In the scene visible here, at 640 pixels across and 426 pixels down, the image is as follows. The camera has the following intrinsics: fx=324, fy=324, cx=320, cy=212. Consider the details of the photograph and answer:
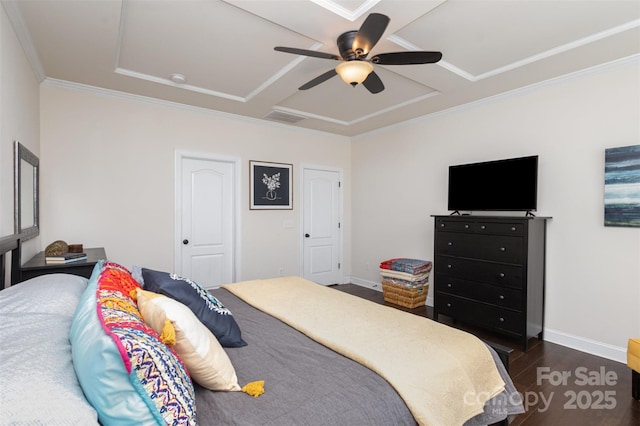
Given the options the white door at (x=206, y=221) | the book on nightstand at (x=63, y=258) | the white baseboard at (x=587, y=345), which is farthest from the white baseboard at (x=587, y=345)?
the book on nightstand at (x=63, y=258)

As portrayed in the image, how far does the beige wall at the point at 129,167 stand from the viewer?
347cm

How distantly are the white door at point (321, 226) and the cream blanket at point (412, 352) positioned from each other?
309 cm

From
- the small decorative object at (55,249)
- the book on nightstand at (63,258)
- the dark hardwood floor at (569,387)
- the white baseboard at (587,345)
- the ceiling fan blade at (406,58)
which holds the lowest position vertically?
the dark hardwood floor at (569,387)

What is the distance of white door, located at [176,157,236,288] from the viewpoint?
4.25 metres

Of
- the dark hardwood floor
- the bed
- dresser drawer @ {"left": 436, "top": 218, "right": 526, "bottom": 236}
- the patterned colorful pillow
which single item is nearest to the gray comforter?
the bed

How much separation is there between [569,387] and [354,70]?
289 cm

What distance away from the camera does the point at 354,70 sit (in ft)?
7.72

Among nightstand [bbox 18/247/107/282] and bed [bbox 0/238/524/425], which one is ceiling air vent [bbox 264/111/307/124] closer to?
nightstand [bbox 18/247/107/282]

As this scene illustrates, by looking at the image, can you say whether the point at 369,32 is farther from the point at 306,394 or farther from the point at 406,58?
the point at 306,394

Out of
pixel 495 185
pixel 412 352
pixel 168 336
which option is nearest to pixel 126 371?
pixel 168 336

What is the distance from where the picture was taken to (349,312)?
214 cm

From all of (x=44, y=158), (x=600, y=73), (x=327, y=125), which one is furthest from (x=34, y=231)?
(x=600, y=73)

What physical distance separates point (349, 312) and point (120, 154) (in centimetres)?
332

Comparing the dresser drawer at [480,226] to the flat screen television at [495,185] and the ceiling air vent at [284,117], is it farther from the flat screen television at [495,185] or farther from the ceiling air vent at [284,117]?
the ceiling air vent at [284,117]
